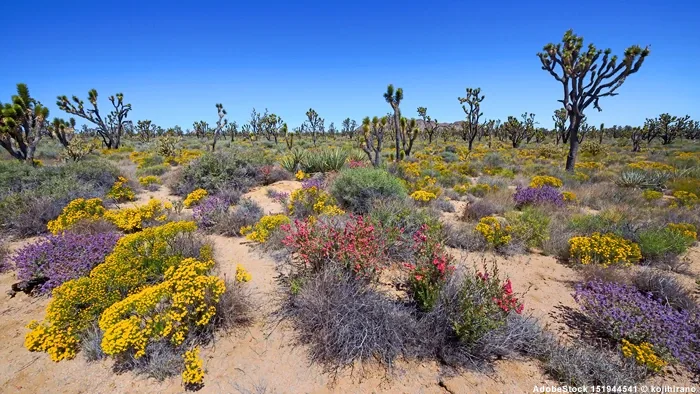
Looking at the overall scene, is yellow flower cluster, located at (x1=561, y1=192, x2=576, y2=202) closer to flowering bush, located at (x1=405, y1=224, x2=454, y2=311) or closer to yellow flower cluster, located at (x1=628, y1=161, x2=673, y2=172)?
flowering bush, located at (x1=405, y1=224, x2=454, y2=311)

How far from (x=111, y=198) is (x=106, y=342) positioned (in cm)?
761

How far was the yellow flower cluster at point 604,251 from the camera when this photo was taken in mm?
4766

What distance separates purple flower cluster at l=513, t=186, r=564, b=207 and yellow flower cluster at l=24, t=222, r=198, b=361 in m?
8.74

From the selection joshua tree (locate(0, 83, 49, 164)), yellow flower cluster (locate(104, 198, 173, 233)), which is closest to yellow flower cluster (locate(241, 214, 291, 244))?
yellow flower cluster (locate(104, 198, 173, 233))

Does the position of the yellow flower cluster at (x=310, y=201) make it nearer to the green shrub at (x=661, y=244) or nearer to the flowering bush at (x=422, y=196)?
the flowering bush at (x=422, y=196)

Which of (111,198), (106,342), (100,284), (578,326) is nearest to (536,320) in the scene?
(578,326)

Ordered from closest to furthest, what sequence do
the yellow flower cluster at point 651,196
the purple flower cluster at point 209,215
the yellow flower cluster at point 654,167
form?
the purple flower cluster at point 209,215
the yellow flower cluster at point 651,196
the yellow flower cluster at point 654,167

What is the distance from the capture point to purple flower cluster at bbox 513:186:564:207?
8.18m

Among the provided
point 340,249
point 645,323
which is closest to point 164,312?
point 340,249

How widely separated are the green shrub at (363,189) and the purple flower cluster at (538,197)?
3.53 m

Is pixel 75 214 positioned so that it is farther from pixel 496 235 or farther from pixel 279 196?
pixel 496 235

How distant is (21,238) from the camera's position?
588 centimetres

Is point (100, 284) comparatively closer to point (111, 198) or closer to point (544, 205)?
point (111, 198)

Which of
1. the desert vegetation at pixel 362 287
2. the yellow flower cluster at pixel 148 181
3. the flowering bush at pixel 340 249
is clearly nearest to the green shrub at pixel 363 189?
the desert vegetation at pixel 362 287
